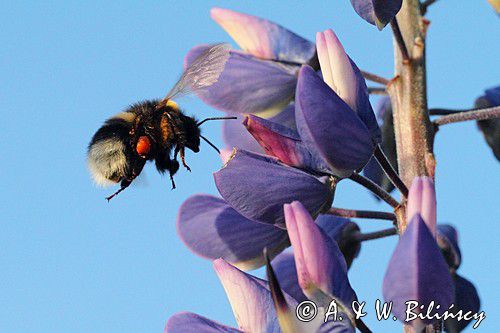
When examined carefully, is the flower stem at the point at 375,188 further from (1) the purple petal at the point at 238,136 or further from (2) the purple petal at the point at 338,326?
(1) the purple petal at the point at 238,136

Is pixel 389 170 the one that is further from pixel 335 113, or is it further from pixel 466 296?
pixel 466 296

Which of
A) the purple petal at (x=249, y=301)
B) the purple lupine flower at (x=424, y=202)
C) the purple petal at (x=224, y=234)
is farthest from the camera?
the purple petal at (x=224, y=234)

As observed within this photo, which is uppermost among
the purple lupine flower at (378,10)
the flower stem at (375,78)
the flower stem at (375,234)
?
the purple lupine flower at (378,10)

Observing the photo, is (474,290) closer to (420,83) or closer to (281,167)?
(420,83)

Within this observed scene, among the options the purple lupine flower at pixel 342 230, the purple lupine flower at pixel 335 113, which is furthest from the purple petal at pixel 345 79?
the purple lupine flower at pixel 342 230

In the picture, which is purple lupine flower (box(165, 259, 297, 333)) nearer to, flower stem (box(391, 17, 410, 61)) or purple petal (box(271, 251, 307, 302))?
purple petal (box(271, 251, 307, 302))

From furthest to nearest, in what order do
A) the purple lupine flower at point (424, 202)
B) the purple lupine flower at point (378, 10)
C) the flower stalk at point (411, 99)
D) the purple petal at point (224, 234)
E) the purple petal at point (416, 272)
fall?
the purple petal at point (224, 234) < the flower stalk at point (411, 99) < the purple lupine flower at point (378, 10) < the purple lupine flower at point (424, 202) < the purple petal at point (416, 272)

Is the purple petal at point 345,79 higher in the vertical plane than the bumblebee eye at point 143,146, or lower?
higher

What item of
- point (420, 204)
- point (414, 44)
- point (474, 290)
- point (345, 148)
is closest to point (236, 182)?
point (345, 148)
